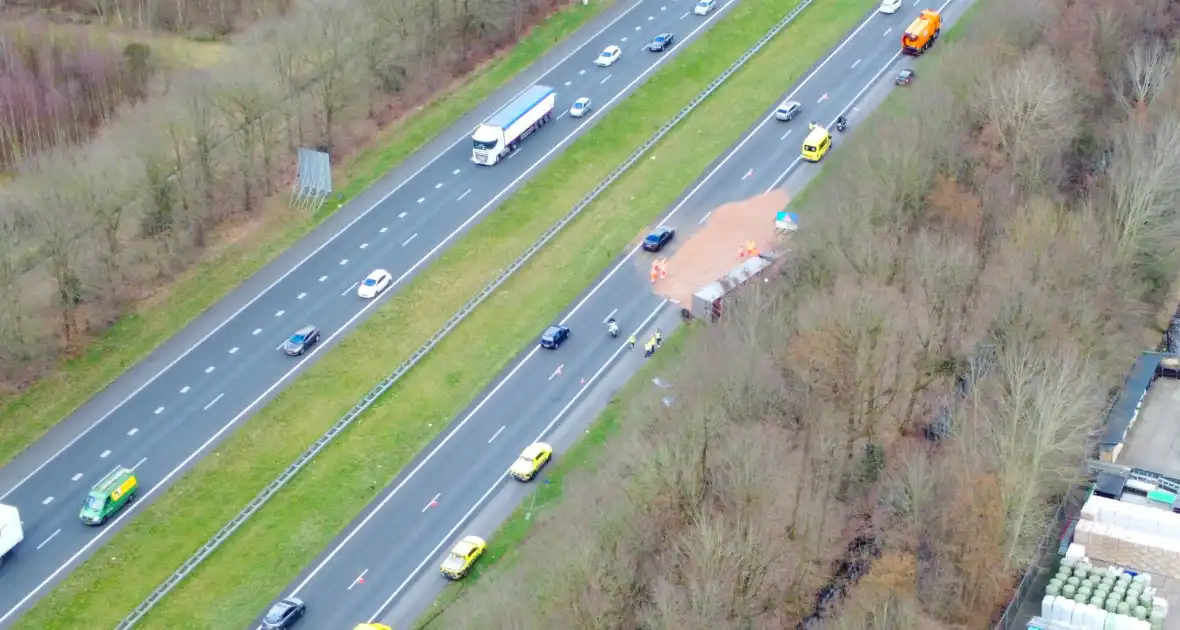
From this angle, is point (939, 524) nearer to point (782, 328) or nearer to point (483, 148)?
point (782, 328)

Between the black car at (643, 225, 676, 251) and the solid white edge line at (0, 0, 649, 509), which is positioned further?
the black car at (643, 225, 676, 251)

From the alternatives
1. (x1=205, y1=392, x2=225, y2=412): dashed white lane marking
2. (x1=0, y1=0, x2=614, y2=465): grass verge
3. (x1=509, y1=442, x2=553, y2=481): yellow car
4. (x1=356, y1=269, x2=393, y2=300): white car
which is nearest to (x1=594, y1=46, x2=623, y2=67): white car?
(x1=0, y1=0, x2=614, y2=465): grass verge

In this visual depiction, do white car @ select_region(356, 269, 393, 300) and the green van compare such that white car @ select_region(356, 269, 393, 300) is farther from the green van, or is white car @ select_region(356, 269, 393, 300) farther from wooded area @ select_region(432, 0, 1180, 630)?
wooded area @ select_region(432, 0, 1180, 630)

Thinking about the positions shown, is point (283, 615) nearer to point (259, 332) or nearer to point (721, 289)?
point (259, 332)

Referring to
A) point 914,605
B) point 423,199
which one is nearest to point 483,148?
point 423,199

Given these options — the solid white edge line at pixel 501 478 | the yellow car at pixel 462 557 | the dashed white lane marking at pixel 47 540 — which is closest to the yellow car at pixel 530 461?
the solid white edge line at pixel 501 478

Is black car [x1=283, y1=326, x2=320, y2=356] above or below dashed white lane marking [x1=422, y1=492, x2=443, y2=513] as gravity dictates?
above
